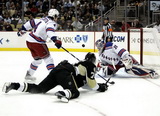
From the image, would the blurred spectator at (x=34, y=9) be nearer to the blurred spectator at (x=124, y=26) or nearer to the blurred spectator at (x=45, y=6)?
the blurred spectator at (x=45, y=6)

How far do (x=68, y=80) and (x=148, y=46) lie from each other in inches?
132

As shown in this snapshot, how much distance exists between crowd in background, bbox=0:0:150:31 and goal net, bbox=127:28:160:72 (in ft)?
13.7

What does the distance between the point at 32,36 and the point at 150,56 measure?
2.65 m

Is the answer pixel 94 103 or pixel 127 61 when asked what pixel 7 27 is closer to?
pixel 127 61

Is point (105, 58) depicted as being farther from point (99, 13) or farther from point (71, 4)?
point (71, 4)

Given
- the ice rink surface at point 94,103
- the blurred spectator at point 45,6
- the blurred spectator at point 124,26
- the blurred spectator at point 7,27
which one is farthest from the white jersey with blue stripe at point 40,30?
the blurred spectator at point 45,6

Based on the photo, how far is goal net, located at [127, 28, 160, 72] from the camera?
6762 mm

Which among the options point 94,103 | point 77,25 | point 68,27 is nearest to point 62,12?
point 68,27

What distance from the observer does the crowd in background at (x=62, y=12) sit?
39.4ft

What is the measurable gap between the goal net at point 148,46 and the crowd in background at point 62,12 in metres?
4.19

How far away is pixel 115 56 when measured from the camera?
569 cm

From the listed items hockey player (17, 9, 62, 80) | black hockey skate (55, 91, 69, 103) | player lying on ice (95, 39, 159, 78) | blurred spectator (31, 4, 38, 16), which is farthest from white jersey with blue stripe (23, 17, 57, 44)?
blurred spectator (31, 4, 38, 16)

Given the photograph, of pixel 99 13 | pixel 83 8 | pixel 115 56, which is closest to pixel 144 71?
pixel 115 56

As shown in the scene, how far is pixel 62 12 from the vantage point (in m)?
13.0
